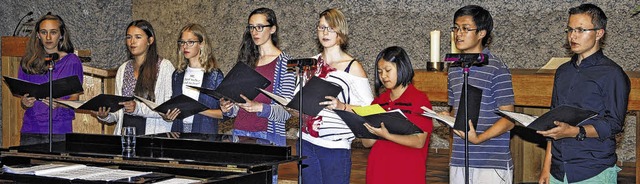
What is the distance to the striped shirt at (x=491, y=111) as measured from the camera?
3785 millimetres

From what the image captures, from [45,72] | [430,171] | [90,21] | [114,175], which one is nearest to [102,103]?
[45,72]

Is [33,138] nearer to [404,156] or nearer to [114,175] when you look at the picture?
[114,175]

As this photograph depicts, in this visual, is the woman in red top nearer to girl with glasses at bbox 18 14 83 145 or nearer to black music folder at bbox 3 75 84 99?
black music folder at bbox 3 75 84 99

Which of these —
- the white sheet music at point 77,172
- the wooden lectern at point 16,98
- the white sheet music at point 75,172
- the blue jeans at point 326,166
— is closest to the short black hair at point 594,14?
the blue jeans at point 326,166

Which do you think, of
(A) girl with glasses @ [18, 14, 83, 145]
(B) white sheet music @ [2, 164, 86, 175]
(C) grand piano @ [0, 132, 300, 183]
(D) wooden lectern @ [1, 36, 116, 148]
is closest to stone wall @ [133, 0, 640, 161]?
(D) wooden lectern @ [1, 36, 116, 148]

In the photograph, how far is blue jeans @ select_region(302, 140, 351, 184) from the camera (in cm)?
413

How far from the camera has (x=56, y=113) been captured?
5.25 m

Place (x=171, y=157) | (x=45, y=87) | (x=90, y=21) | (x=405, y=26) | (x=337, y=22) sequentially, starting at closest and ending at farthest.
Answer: (x=171, y=157)
(x=337, y=22)
(x=45, y=87)
(x=405, y=26)
(x=90, y=21)

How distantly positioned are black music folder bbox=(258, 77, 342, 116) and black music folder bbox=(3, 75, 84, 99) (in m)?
1.37

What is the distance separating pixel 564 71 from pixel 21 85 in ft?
8.99

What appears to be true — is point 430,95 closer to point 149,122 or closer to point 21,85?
point 149,122

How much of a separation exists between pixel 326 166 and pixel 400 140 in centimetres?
49

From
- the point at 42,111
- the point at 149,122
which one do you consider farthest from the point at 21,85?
the point at 149,122

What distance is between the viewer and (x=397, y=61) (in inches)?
153
